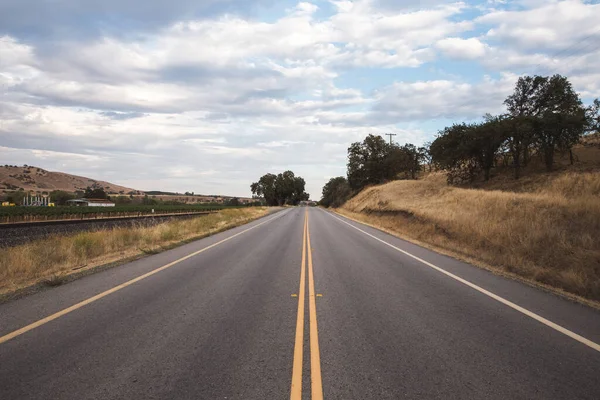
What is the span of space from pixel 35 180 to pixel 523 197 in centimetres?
18511

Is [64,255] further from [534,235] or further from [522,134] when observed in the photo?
[522,134]

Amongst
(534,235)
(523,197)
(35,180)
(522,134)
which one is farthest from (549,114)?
(35,180)

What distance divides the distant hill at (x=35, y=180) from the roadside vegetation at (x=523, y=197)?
141540mm

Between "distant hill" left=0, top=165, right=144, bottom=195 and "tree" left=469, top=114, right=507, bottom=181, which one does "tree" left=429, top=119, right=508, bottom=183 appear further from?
"distant hill" left=0, top=165, right=144, bottom=195

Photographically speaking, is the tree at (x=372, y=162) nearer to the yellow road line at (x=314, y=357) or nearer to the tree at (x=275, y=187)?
the tree at (x=275, y=187)

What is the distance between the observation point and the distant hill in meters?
144

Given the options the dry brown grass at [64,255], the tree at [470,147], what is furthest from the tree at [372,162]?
the dry brown grass at [64,255]

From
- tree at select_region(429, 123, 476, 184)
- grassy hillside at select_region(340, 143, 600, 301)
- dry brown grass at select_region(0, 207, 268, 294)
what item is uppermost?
tree at select_region(429, 123, 476, 184)

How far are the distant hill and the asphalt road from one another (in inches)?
5974

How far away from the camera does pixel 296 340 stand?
16.4 feet

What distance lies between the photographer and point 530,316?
20.3 feet

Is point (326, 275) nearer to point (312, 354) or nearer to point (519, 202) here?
point (312, 354)

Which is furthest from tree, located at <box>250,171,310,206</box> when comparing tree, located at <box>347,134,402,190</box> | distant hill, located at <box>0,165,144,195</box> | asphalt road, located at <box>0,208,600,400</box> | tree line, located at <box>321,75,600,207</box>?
asphalt road, located at <box>0,208,600,400</box>

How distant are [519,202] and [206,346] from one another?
19.4 metres
